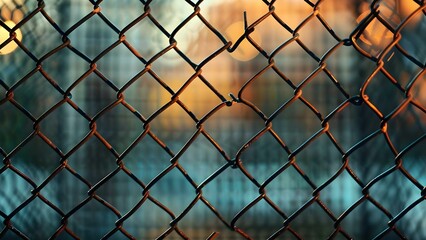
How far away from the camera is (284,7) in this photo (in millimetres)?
2721

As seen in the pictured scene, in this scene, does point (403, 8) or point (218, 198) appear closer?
point (403, 8)

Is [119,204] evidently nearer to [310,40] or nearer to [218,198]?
[218,198]

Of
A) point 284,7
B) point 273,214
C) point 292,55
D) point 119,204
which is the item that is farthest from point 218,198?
point 284,7

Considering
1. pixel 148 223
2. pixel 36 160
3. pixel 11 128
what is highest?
pixel 11 128

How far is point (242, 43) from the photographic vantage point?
243 centimetres

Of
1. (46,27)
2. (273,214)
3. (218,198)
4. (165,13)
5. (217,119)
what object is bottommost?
(273,214)

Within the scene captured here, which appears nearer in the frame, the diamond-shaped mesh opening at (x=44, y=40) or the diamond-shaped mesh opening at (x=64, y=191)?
the diamond-shaped mesh opening at (x=44, y=40)

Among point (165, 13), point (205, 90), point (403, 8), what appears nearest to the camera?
point (403, 8)

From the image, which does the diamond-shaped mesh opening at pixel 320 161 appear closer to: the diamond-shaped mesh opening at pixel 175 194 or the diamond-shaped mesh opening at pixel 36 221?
the diamond-shaped mesh opening at pixel 175 194

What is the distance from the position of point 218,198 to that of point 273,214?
28 cm

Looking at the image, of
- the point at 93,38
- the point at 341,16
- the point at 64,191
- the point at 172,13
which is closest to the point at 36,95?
the point at 93,38

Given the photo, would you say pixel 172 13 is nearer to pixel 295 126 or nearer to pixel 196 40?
pixel 196 40

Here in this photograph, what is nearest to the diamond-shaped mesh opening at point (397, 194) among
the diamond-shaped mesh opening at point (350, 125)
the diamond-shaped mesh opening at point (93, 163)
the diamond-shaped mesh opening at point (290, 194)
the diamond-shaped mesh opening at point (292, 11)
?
the diamond-shaped mesh opening at point (350, 125)

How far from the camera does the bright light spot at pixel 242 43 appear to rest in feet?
8.23
